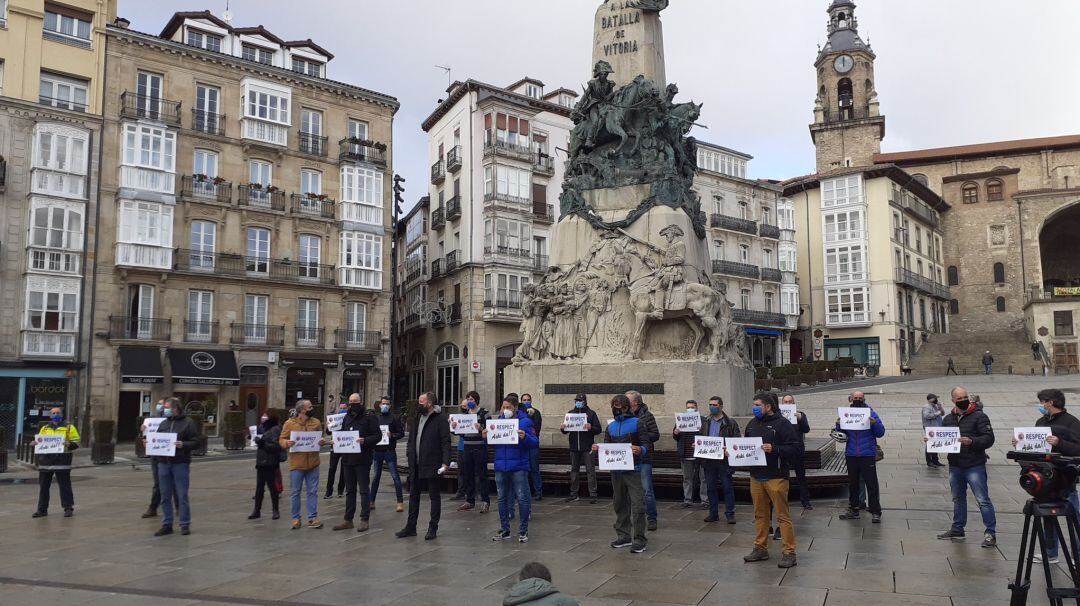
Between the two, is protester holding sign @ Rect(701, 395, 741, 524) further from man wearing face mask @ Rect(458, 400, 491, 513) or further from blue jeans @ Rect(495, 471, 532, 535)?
man wearing face mask @ Rect(458, 400, 491, 513)

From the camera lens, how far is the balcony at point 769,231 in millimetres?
59062

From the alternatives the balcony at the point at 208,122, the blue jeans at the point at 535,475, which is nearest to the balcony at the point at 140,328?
the balcony at the point at 208,122

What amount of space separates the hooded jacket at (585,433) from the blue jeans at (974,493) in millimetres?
4605

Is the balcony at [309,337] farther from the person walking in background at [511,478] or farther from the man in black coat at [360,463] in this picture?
the person walking in background at [511,478]

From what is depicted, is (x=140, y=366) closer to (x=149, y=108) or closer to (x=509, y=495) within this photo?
(x=149, y=108)

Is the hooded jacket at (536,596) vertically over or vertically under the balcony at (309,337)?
under

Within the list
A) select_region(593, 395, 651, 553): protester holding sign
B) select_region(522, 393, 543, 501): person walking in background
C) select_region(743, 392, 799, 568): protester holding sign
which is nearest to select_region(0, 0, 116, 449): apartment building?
select_region(522, 393, 543, 501): person walking in background

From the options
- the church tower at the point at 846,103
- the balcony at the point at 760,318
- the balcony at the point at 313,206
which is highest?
the church tower at the point at 846,103

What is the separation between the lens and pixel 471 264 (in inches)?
1718

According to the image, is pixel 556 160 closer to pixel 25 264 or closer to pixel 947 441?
pixel 25 264

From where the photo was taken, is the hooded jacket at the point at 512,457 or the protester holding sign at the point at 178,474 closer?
the hooded jacket at the point at 512,457

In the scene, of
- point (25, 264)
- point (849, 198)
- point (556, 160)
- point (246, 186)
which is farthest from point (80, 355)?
point (849, 198)

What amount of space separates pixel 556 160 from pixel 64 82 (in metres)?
25.1

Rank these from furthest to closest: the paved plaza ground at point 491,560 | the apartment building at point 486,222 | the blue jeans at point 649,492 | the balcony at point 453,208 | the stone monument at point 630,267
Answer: the balcony at point 453,208
the apartment building at point 486,222
the stone monument at point 630,267
the blue jeans at point 649,492
the paved plaza ground at point 491,560
